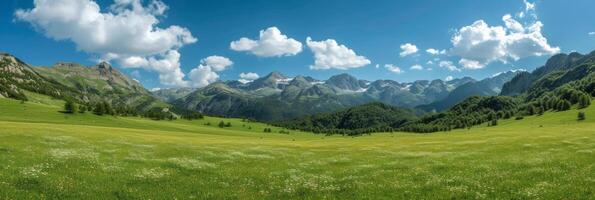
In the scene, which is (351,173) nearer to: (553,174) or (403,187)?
(403,187)

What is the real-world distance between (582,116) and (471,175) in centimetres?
18135

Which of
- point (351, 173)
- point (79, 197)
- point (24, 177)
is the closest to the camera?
point (79, 197)

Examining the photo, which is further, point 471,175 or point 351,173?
point 351,173

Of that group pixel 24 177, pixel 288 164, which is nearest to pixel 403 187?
pixel 288 164

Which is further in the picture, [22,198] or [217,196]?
[217,196]

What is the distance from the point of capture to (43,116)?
185125 mm

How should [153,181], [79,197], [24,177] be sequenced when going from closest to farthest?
[79,197] → [24,177] → [153,181]

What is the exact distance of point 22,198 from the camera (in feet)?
74.5

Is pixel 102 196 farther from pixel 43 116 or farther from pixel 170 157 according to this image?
pixel 43 116

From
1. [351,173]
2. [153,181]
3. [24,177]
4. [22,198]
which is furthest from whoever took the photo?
[351,173]

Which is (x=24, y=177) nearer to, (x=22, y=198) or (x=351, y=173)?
(x=22, y=198)

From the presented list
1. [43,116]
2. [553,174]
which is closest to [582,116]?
[553,174]

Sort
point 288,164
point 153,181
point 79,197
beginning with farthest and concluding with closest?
point 288,164 → point 153,181 → point 79,197

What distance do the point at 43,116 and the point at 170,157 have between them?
567 ft
